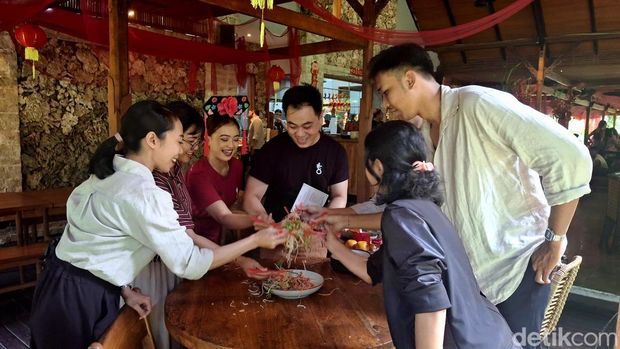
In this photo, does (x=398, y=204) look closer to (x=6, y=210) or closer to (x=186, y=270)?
(x=186, y=270)

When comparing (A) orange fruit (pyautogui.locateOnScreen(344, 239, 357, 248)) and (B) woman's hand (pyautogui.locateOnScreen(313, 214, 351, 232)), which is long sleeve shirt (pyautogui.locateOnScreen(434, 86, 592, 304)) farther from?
(A) orange fruit (pyautogui.locateOnScreen(344, 239, 357, 248))

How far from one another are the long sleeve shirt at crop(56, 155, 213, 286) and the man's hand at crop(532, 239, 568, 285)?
1.20m

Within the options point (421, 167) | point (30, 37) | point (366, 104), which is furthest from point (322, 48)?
point (421, 167)

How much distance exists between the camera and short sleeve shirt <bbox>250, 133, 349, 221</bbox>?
8.16 ft

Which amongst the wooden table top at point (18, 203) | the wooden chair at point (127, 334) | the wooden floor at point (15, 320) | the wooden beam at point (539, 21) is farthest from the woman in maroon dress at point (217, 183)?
the wooden beam at point (539, 21)

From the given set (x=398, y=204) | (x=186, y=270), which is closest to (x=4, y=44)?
(x=186, y=270)

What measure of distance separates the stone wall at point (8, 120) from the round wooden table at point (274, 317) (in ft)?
16.0

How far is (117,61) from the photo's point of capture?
9.80 ft

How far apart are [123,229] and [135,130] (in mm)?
380

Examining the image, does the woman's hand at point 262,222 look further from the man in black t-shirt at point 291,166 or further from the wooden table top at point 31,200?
Answer: the wooden table top at point 31,200

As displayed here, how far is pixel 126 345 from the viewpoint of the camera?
122cm

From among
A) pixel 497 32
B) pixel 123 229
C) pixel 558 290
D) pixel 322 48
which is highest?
pixel 497 32

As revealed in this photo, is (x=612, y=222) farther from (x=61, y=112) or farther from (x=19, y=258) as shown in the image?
Answer: (x=61, y=112)

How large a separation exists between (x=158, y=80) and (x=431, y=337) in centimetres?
694
